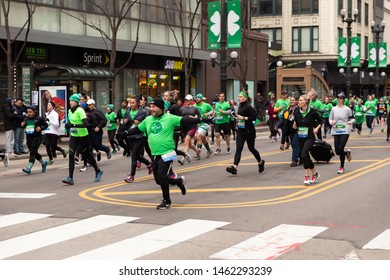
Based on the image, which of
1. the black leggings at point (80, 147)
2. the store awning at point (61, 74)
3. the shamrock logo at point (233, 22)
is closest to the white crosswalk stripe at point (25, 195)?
the black leggings at point (80, 147)

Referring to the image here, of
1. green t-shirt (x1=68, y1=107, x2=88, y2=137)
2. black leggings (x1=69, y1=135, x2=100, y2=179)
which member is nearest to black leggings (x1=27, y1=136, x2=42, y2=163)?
black leggings (x1=69, y1=135, x2=100, y2=179)

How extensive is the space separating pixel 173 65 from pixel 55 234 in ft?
110

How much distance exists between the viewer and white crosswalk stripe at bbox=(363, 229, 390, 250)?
25.7 ft

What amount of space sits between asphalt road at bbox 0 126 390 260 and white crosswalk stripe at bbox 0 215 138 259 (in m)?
0.01

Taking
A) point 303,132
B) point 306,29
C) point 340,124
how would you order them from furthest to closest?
point 306,29 < point 340,124 < point 303,132

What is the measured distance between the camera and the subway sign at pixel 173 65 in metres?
41.1

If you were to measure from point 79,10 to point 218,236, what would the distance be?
26.6m

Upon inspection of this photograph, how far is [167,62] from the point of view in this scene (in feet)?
135

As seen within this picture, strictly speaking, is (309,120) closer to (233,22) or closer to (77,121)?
(77,121)

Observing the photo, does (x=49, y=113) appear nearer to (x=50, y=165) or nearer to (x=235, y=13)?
(x=50, y=165)

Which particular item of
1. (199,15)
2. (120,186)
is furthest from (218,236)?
(199,15)

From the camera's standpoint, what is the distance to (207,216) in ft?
32.9

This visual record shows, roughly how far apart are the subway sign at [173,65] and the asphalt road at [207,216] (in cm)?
2503

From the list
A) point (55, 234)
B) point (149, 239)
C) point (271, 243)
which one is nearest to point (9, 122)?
point (55, 234)
